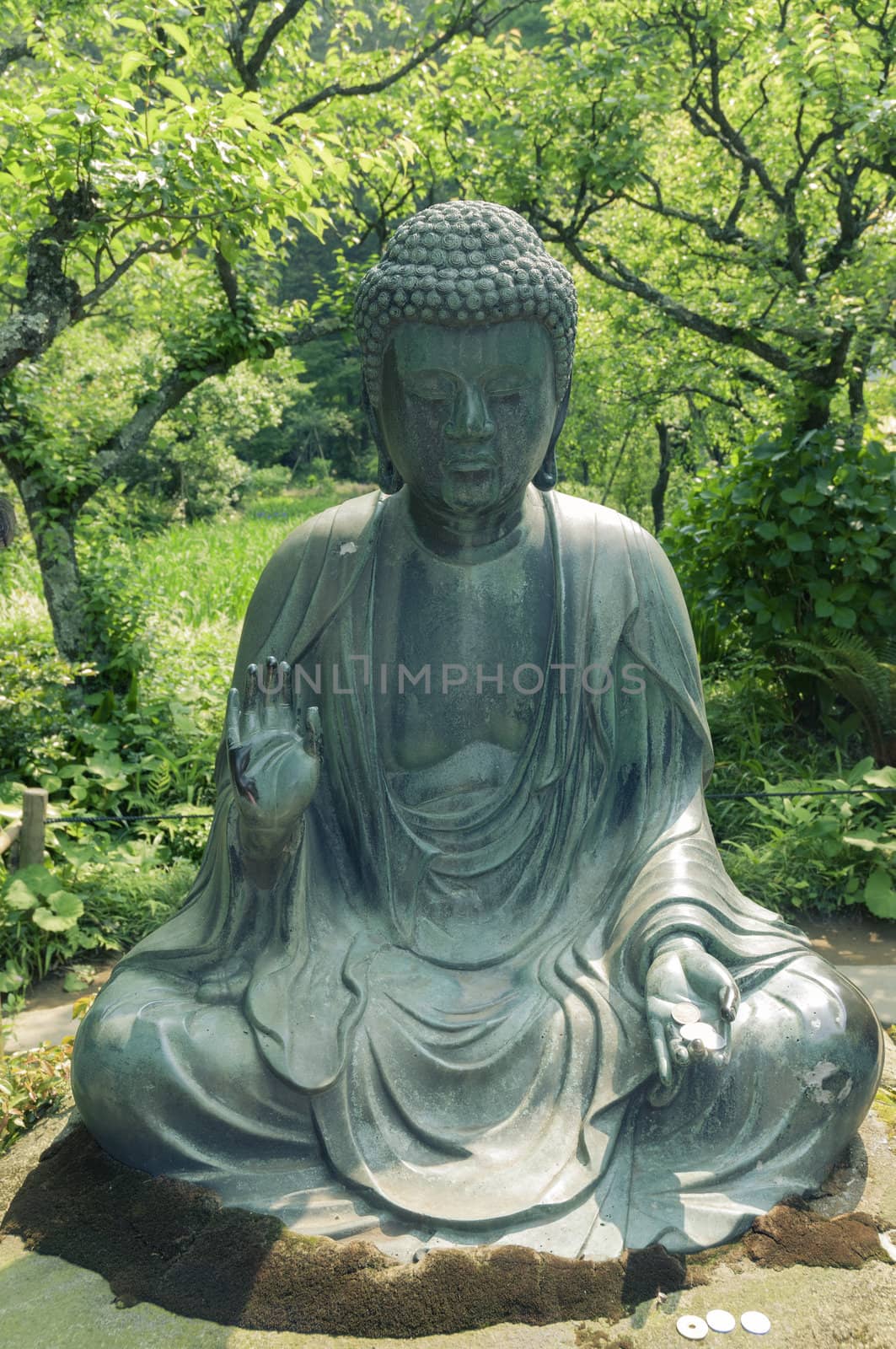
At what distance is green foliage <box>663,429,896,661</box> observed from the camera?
19.7ft

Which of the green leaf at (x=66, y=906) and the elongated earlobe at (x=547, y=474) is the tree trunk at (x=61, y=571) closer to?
the green leaf at (x=66, y=906)

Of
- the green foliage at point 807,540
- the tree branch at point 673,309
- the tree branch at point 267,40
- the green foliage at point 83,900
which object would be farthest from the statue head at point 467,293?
the tree branch at point 267,40

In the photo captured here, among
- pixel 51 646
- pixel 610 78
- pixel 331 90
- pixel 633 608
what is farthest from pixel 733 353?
pixel 633 608

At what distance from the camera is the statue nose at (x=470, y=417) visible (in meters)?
2.62

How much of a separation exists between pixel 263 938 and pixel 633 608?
126 cm

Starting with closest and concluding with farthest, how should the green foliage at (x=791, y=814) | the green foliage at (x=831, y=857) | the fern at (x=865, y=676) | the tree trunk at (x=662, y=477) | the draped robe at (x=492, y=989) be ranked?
the draped robe at (x=492, y=989), the green foliage at (x=831, y=857), the green foliage at (x=791, y=814), the fern at (x=865, y=676), the tree trunk at (x=662, y=477)

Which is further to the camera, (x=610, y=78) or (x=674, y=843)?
(x=610, y=78)

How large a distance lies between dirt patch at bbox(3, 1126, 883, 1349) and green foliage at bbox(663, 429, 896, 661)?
4193 mm

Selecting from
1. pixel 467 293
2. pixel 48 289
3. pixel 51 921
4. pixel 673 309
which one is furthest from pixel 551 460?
pixel 673 309

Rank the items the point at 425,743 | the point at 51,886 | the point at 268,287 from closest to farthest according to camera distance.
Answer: the point at 425,743 → the point at 51,886 → the point at 268,287

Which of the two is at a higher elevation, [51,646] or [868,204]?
[868,204]

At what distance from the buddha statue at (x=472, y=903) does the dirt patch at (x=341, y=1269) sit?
69mm

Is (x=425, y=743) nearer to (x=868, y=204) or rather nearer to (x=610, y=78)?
(x=610, y=78)

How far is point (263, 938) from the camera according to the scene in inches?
111
